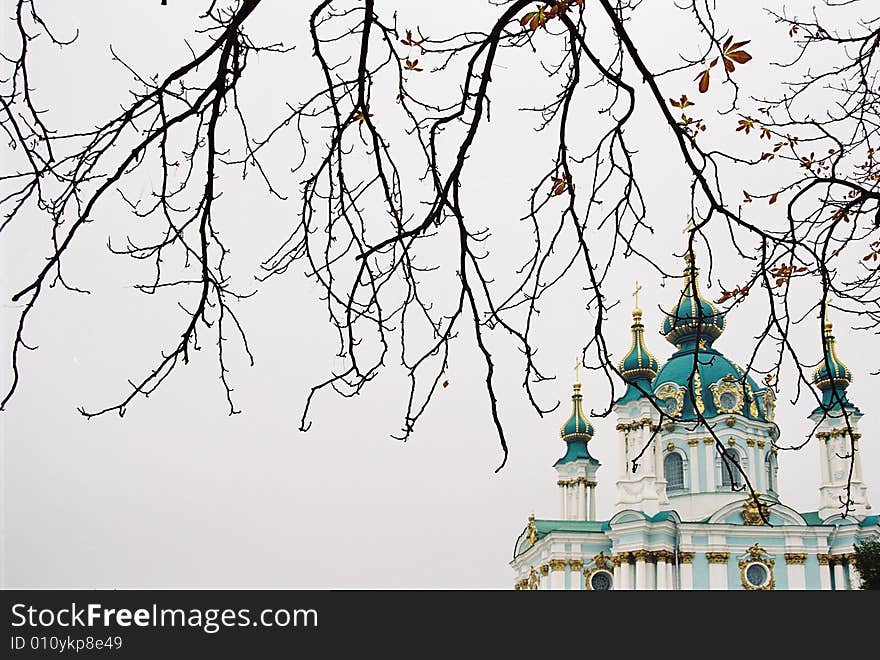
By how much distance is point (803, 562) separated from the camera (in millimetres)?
28703

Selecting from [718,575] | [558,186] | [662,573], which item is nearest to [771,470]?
[718,575]

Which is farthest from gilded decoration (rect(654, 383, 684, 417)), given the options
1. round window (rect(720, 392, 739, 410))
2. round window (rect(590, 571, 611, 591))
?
round window (rect(590, 571, 611, 591))

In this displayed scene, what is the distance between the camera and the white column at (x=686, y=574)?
28.1 meters

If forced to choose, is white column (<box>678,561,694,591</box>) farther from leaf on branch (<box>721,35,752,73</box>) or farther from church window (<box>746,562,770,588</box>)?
leaf on branch (<box>721,35,752,73</box>)

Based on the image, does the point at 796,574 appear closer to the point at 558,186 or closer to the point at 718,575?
the point at 718,575

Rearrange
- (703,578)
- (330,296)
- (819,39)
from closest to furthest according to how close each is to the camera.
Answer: (330,296) < (819,39) < (703,578)

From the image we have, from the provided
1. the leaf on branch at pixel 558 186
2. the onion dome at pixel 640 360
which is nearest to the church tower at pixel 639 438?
the onion dome at pixel 640 360

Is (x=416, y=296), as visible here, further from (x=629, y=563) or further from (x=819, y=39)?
(x=629, y=563)

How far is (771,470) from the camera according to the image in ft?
103

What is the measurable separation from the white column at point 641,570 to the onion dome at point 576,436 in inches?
198

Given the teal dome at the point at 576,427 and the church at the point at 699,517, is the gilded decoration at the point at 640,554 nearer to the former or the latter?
the church at the point at 699,517

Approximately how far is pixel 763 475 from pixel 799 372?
28.1 metres

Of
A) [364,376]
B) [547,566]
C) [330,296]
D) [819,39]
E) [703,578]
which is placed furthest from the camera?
[547,566]

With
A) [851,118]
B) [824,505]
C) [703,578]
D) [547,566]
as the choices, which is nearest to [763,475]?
[824,505]
